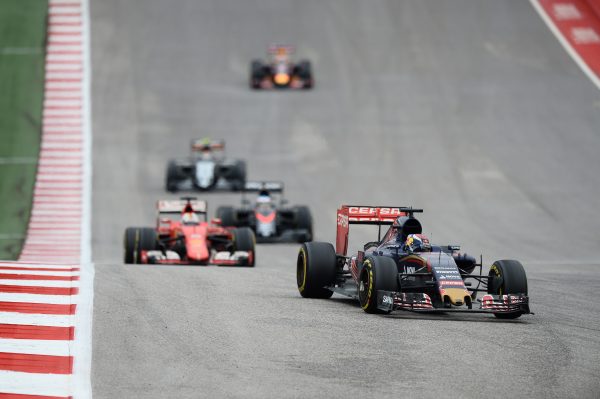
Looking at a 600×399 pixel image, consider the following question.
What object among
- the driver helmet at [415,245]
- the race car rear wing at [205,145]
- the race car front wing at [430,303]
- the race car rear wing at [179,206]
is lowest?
the race car front wing at [430,303]

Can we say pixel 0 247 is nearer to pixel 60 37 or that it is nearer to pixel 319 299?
pixel 319 299

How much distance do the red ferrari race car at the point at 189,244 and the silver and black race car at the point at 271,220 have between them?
13.6 feet

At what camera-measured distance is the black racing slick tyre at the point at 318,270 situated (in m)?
16.6

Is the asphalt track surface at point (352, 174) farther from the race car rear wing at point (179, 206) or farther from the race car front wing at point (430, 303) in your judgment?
the race car rear wing at point (179, 206)

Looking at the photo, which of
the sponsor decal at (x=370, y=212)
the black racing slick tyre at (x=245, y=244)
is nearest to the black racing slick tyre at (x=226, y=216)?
the black racing slick tyre at (x=245, y=244)

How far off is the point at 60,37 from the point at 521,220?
19.3 meters

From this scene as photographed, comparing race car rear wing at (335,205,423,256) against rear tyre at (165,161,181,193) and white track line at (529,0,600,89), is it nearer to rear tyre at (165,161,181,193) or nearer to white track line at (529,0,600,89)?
rear tyre at (165,161,181,193)

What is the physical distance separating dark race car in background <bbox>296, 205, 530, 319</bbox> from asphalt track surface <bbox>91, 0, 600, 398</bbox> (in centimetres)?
26

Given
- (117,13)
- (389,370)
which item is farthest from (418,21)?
(389,370)

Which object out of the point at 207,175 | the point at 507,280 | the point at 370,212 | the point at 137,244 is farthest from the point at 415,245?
the point at 207,175

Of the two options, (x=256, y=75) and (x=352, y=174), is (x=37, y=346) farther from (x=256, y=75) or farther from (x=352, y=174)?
(x=256, y=75)

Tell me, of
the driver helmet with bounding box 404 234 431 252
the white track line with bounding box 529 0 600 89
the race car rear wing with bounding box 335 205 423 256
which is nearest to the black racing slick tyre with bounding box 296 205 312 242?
the race car rear wing with bounding box 335 205 423 256

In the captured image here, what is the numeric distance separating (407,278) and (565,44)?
101ft

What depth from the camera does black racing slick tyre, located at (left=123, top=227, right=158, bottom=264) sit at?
73.8ft
